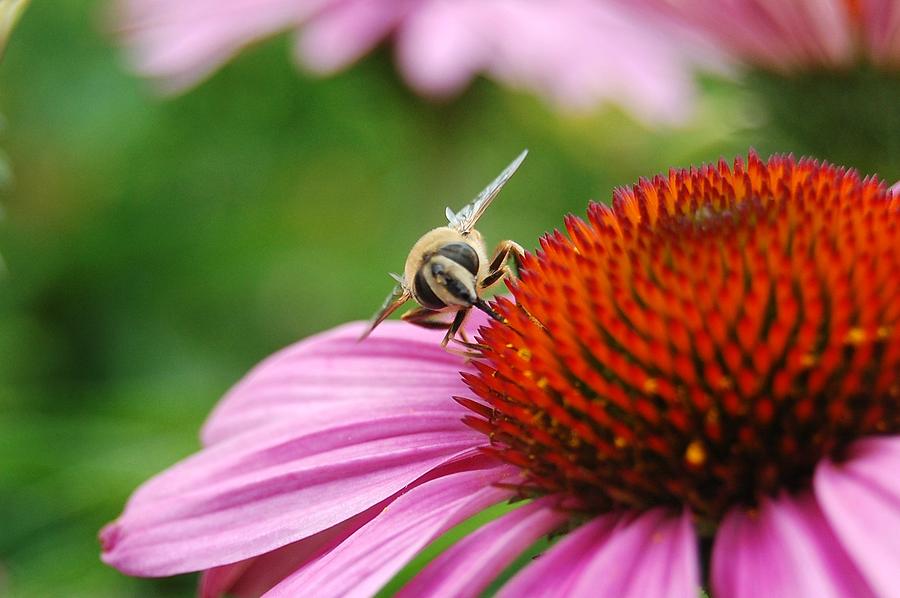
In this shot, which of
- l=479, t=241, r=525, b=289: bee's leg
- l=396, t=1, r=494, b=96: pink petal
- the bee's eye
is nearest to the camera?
the bee's eye

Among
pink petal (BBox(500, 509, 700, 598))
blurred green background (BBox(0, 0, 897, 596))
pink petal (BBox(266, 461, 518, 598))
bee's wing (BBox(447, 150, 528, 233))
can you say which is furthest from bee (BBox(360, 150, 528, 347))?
blurred green background (BBox(0, 0, 897, 596))

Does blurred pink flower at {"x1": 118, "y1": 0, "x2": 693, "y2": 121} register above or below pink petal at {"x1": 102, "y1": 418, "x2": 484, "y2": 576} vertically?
above

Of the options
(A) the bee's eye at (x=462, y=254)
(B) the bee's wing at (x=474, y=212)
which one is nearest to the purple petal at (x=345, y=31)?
(B) the bee's wing at (x=474, y=212)

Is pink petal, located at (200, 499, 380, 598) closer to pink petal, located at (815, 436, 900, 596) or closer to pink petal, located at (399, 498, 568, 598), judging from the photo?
pink petal, located at (399, 498, 568, 598)

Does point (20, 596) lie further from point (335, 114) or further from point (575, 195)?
point (335, 114)

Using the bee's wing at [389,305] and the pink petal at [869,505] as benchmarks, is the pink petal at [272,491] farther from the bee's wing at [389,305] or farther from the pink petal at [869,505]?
the pink petal at [869,505]

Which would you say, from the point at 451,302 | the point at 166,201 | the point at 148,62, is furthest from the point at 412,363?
the point at 166,201
